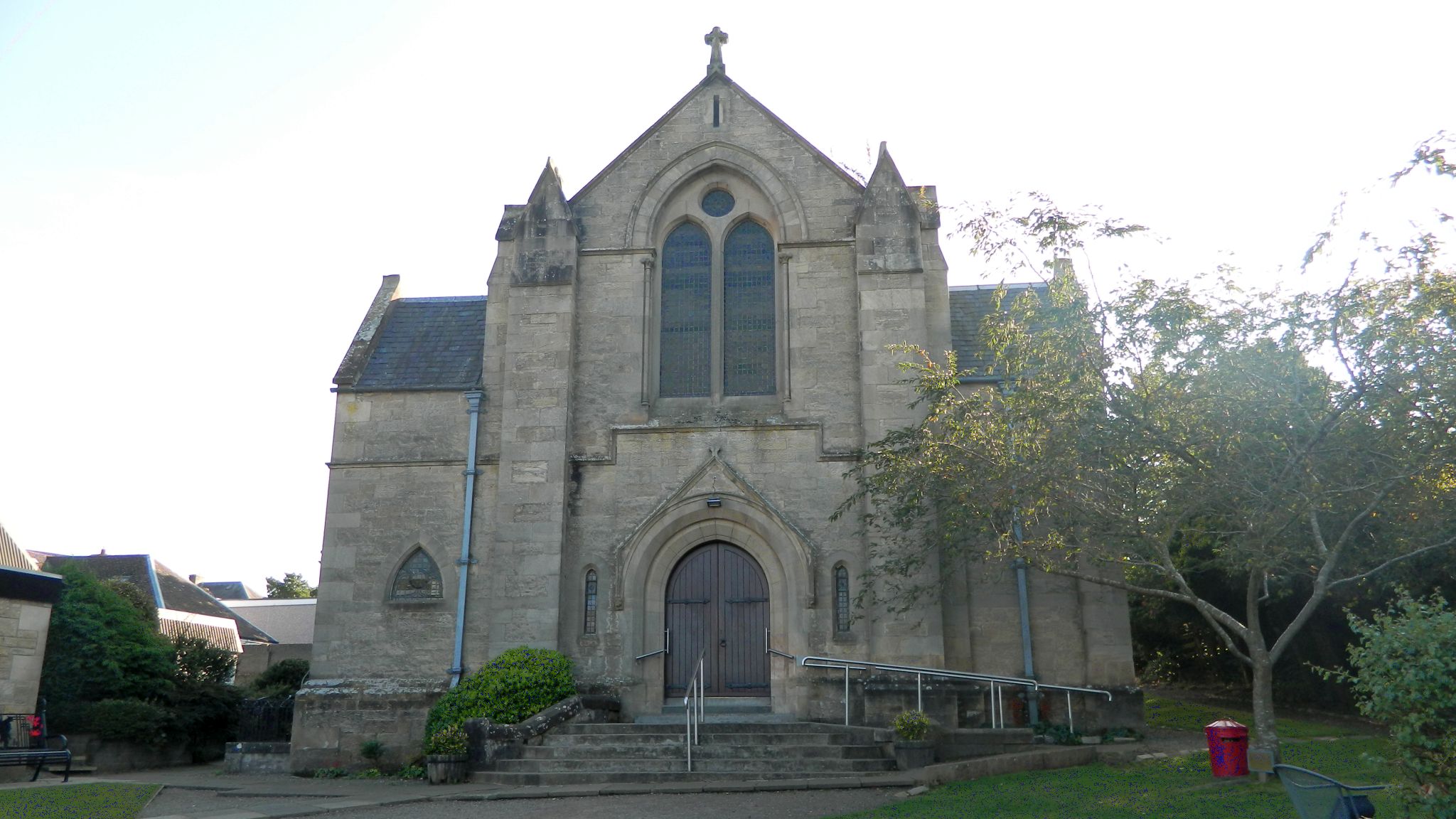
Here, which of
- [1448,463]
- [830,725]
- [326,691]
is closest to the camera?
[1448,463]

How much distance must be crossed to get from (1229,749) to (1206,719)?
28.1 feet

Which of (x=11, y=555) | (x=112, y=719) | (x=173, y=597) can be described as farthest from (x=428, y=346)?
(x=173, y=597)

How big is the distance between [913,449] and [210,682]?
55.2ft

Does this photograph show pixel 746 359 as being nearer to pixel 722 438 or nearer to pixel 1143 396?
pixel 722 438

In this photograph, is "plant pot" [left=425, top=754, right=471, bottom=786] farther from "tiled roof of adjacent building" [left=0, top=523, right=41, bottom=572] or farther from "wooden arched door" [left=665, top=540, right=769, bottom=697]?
"tiled roof of adjacent building" [left=0, top=523, right=41, bottom=572]

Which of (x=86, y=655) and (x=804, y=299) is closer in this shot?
(x=804, y=299)

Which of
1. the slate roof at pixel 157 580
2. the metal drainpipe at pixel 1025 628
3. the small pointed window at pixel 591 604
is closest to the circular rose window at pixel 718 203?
the metal drainpipe at pixel 1025 628

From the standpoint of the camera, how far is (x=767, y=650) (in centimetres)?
1722

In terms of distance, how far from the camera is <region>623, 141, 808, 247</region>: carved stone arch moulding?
19094 millimetres

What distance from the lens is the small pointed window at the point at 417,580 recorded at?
1791cm

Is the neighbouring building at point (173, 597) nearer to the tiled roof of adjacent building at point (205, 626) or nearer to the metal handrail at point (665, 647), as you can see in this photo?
the tiled roof of adjacent building at point (205, 626)

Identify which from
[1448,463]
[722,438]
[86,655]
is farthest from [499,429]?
[1448,463]

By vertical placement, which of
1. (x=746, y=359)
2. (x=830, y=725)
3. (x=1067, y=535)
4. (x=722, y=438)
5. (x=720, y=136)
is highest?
(x=720, y=136)

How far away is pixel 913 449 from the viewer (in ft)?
47.8
